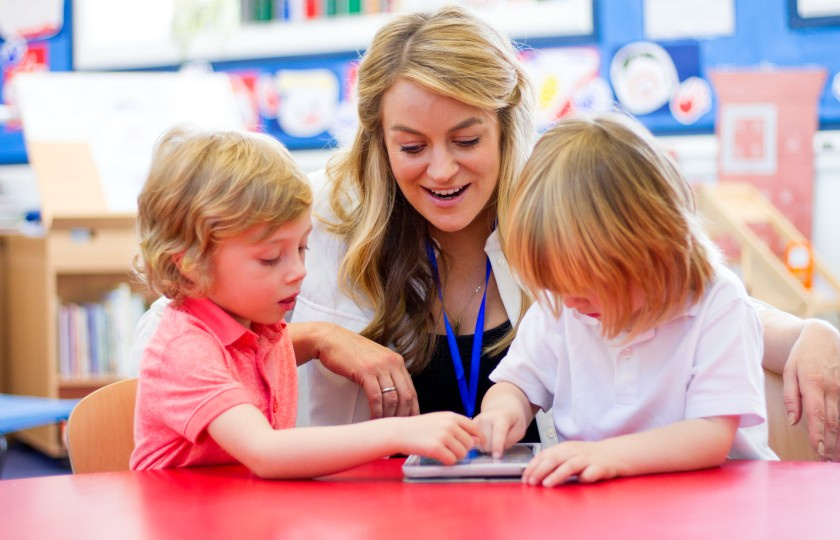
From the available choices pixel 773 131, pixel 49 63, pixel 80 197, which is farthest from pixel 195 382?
pixel 49 63

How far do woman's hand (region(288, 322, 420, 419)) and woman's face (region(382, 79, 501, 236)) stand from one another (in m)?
0.26

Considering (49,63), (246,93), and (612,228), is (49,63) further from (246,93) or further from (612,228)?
(612,228)

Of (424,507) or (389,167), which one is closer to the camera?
(424,507)

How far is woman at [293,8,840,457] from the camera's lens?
154cm

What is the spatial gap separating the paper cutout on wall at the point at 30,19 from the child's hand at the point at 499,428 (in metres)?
4.04

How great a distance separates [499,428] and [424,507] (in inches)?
9.0

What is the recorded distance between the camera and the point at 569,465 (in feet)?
3.17

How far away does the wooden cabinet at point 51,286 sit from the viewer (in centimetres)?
359

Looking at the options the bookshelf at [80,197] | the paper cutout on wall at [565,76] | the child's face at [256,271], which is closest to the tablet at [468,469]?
the child's face at [256,271]

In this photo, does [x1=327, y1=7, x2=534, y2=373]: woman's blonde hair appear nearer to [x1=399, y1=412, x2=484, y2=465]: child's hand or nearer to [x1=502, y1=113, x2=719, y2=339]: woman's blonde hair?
[x1=502, y1=113, x2=719, y2=339]: woman's blonde hair

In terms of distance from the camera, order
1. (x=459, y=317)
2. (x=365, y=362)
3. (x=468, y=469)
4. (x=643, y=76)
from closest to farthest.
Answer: (x=468, y=469) < (x=365, y=362) < (x=459, y=317) < (x=643, y=76)

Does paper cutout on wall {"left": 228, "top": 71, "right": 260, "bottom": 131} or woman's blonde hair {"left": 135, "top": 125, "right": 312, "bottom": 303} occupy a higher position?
paper cutout on wall {"left": 228, "top": 71, "right": 260, "bottom": 131}

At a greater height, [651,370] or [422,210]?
[422,210]

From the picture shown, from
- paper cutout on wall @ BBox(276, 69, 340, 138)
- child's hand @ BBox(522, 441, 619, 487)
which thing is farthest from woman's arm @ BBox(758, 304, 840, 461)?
paper cutout on wall @ BBox(276, 69, 340, 138)
